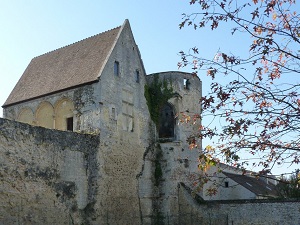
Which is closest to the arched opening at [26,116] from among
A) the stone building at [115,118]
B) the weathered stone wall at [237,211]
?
the stone building at [115,118]

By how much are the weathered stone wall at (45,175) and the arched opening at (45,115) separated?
13.6 feet

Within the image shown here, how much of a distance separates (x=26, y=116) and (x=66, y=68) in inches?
150

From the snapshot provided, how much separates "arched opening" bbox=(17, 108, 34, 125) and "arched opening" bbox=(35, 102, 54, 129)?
55 cm

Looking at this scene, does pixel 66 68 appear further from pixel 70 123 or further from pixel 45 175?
pixel 45 175

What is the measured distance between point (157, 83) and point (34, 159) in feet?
36.3

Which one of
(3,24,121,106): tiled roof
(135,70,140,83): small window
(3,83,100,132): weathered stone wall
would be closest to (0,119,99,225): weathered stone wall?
(3,83,100,132): weathered stone wall

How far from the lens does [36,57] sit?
1241 inches

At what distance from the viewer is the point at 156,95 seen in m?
27.9

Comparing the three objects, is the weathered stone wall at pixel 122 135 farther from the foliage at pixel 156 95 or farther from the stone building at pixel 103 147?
the foliage at pixel 156 95

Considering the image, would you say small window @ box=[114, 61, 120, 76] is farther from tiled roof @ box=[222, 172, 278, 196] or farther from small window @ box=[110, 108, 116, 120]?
tiled roof @ box=[222, 172, 278, 196]

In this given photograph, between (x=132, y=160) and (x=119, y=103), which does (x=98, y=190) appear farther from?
(x=119, y=103)

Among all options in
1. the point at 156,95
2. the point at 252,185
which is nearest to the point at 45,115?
the point at 156,95

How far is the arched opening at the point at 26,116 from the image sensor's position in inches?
1047

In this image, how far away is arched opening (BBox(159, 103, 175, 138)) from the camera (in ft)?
91.8
